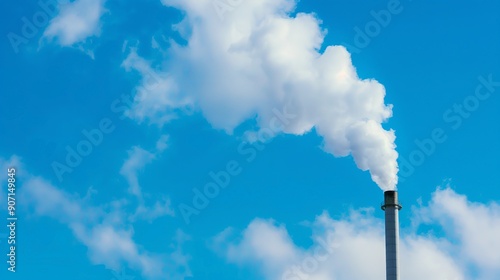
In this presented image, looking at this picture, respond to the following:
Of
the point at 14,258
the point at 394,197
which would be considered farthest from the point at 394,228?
the point at 14,258

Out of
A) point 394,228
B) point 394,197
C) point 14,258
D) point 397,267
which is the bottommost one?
point 14,258

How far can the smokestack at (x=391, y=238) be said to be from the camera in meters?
31.4

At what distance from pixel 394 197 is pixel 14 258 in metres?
24.8

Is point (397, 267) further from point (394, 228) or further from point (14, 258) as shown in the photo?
point (14, 258)

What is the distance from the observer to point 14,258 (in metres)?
19.2

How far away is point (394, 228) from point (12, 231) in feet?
80.0

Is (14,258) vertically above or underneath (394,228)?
underneath

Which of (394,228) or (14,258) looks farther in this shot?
(394,228)

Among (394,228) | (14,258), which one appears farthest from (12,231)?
(394,228)

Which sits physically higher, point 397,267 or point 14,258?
point 397,267

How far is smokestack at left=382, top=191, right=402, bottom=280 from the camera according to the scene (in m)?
31.4

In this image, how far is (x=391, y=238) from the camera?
31.7m

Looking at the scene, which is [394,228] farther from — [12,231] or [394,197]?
[12,231]

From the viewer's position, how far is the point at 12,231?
19203 millimetres
